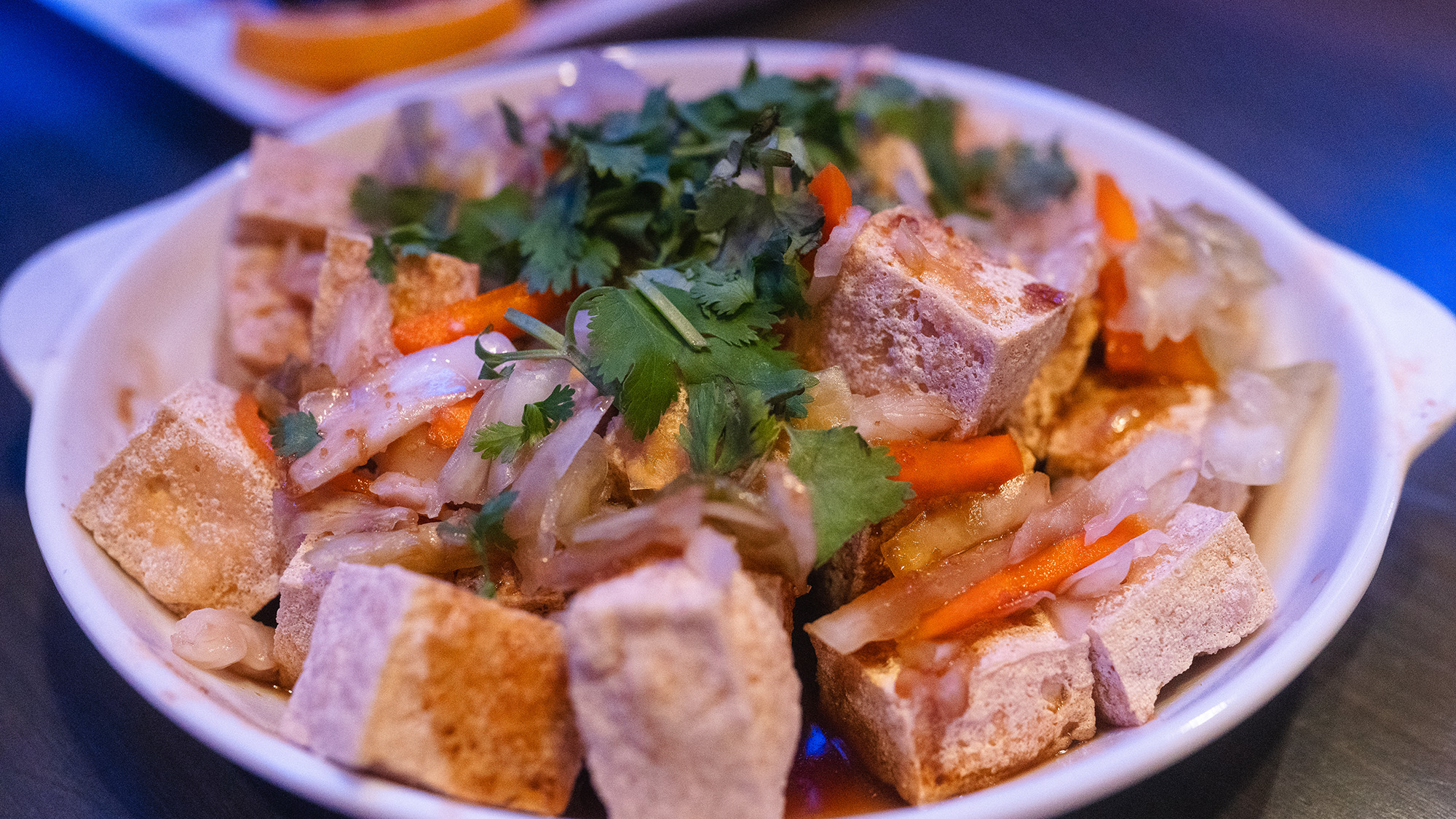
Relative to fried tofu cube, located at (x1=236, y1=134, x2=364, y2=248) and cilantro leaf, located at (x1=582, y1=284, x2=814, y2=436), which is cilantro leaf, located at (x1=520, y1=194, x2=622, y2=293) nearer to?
cilantro leaf, located at (x1=582, y1=284, x2=814, y2=436)

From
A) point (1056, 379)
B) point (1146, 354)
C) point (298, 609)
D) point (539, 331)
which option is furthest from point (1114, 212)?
point (298, 609)

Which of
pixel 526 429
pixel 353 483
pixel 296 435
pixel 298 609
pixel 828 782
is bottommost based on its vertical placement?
pixel 828 782

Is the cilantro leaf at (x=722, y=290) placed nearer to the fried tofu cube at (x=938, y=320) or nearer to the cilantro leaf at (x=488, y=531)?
the fried tofu cube at (x=938, y=320)

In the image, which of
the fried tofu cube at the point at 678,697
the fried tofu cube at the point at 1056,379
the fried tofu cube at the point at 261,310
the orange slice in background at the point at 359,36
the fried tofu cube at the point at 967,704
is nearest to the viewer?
the fried tofu cube at the point at 678,697

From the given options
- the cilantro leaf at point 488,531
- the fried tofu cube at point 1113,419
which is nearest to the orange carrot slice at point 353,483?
the cilantro leaf at point 488,531

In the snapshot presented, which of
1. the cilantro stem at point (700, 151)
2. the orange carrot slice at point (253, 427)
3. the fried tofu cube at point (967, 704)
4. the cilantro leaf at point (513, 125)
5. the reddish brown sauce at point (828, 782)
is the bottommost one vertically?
the reddish brown sauce at point (828, 782)

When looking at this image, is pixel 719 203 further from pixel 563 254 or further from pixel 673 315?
pixel 563 254

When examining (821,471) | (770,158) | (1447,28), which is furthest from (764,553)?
(1447,28)

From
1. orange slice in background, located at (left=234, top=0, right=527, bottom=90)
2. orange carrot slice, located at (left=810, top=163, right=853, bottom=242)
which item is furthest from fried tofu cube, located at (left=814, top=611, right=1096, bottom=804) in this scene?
orange slice in background, located at (left=234, top=0, right=527, bottom=90)
